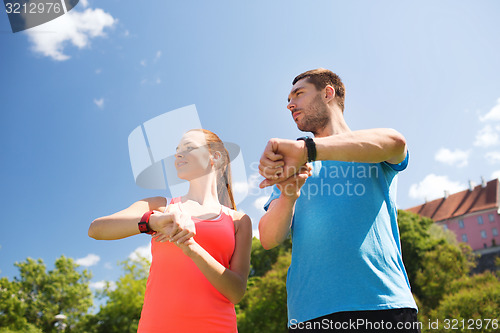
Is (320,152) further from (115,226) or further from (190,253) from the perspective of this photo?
(115,226)

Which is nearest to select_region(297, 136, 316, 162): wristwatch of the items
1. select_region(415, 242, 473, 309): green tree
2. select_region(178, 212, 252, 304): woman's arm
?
select_region(178, 212, 252, 304): woman's arm

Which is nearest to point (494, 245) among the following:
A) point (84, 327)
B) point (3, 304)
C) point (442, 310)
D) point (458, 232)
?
point (458, 232)

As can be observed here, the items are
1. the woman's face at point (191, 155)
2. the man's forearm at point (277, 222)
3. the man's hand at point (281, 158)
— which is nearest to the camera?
the man's hand at point (281, 158)

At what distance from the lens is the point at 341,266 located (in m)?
1.76

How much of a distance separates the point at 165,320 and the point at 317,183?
1.21 m

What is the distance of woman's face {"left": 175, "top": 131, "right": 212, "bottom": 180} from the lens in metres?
2.53

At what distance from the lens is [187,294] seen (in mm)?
2078

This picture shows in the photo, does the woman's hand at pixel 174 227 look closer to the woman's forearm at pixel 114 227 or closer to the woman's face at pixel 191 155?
the woman's forearm at pixel 114 227

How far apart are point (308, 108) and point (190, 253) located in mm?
1263

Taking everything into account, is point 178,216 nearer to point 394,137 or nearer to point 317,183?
point 317,183

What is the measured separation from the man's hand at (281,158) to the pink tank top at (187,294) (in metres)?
0.90

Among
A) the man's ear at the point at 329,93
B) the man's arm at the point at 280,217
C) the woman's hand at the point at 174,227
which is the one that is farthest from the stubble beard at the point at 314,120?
the woman's hand at the point at 174,227

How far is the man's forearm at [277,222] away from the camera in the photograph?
6.41 feet

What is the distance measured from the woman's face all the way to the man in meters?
0.67
